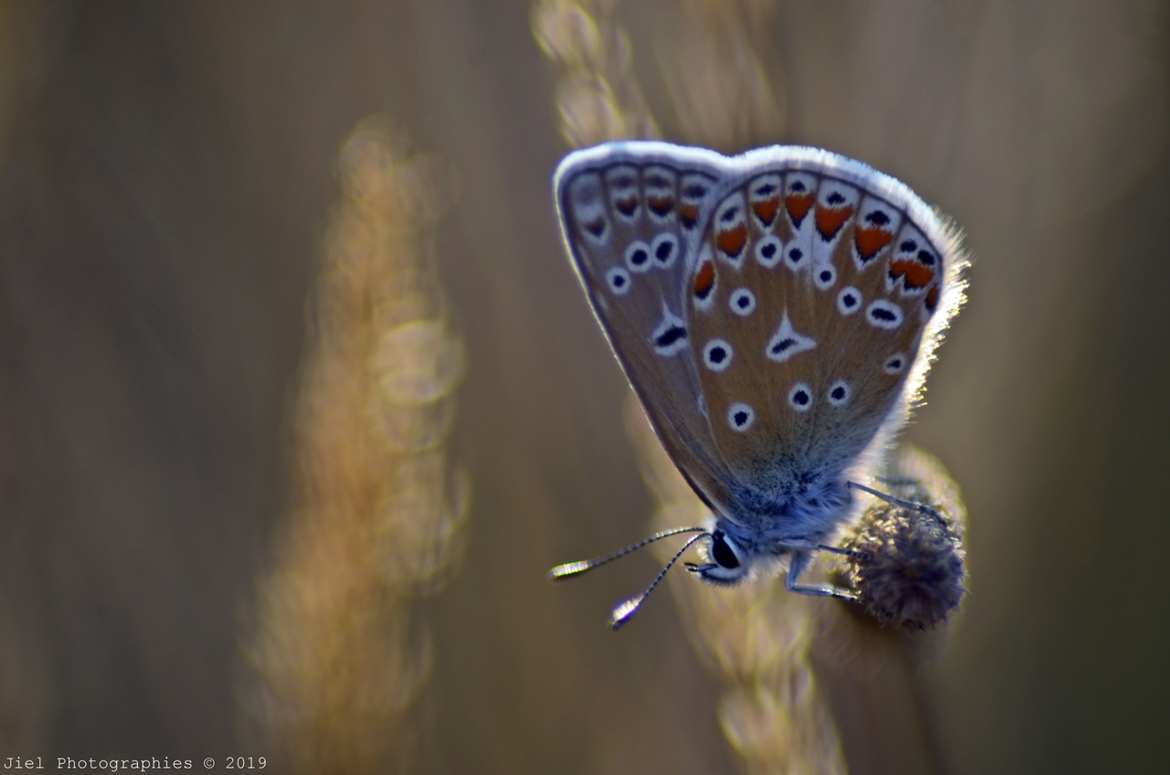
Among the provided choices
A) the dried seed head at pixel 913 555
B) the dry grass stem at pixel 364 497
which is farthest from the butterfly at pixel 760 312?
the dry grass stem at pixel 364 497

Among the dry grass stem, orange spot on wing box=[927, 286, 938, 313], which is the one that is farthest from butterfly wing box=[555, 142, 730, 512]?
the dry grass stem

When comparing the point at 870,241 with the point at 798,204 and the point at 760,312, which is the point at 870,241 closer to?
the point at 798,204

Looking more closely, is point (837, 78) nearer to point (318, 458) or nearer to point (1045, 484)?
point (1045, 484)

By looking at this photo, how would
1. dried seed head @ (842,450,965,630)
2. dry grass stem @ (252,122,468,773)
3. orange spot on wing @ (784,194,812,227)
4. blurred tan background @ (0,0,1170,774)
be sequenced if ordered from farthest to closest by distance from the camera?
blurred tan background @ (0,0,1170,774), orange spot on wing @ (784,194,812,227), dried seed head @ (842,450,965,630), dry grass stem @ (252,122,468,773)

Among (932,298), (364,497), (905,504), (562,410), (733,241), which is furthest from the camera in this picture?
(562,410)

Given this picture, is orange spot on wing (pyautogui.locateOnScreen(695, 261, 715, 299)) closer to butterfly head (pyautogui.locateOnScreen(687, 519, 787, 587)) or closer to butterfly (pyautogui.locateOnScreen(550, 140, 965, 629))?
butterfly (pyautogui.locateOnScreen(550, 140, 965, 629))

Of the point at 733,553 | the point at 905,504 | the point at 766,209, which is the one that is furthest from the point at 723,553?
the point at 766,209

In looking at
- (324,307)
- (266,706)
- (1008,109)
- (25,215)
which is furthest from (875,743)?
(25,215)

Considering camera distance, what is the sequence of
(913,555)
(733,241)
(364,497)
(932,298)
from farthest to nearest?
(733,241) < (932,298) < (913,555) < (364,497)
